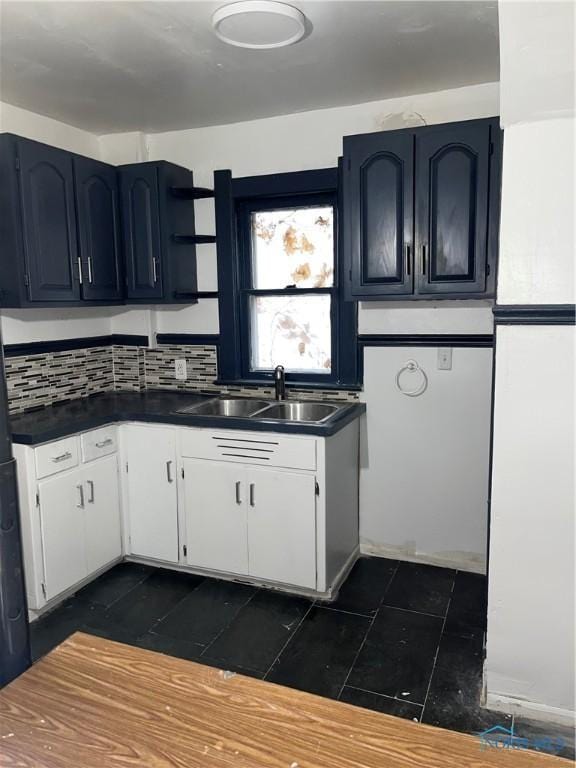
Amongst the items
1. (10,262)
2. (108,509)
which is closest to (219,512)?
(108,509)

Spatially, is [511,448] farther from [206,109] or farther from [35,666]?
[206,109]

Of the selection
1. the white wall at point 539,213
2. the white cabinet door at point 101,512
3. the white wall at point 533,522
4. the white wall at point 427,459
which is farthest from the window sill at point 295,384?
the white wall at point 539,213

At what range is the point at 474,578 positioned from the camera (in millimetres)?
3156

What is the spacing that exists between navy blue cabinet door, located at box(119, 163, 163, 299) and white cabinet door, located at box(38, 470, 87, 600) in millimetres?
1165

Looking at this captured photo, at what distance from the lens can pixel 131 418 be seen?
318 cm

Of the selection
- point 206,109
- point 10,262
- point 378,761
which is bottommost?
point 378,761

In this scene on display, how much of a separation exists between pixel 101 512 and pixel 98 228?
156 centimetres

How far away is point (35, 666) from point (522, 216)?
180cm

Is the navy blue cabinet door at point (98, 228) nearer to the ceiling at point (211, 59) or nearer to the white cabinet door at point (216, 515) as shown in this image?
the ceiling at point (211, 59)

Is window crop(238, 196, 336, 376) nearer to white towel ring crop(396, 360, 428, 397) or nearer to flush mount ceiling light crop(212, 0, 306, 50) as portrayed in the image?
white towel ring crop(396, 360, 428, 397)

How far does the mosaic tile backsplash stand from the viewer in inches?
129

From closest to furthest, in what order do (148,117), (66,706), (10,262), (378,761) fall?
(378,761) < (66,706) < (10,262) < (148,117)

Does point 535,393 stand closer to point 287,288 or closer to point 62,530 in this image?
point 287,288

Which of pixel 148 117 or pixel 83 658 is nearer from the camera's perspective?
pixel 83 658
